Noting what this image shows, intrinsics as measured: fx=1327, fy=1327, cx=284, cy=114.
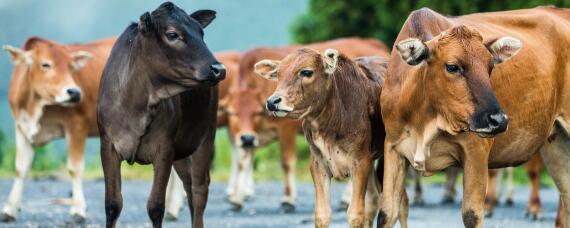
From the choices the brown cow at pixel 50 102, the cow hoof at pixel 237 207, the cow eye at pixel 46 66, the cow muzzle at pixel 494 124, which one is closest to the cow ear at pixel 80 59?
the brown cow at pixel 50 102

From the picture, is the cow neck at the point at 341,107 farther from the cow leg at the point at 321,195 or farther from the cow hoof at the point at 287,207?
the cow hoof at the point at 287,207

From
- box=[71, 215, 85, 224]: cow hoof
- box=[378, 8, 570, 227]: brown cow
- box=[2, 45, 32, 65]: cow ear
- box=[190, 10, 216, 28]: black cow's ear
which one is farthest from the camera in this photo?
box=[2, 45, 32, 65]: cow ear

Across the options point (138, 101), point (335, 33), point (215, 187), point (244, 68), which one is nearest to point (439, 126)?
point (138, 101)

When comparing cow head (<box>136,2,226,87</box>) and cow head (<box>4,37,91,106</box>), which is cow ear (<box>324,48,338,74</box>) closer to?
cow head (<box>136,2,226,87</box>)

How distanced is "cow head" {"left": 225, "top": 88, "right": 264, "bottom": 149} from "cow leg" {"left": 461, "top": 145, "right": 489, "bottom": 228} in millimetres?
8457

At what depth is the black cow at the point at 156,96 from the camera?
11305mm

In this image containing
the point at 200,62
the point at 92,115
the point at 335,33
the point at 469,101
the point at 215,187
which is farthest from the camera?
the point at 335,33

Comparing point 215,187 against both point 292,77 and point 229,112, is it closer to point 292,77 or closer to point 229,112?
point 229,112

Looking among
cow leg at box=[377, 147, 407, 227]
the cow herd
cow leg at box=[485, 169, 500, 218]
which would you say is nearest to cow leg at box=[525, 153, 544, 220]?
cow leg at box=[485, 169, 500, 218]

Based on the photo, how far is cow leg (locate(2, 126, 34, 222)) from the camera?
54.3 ft

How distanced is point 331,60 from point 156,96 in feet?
5.16

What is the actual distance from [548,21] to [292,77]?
2.49 m

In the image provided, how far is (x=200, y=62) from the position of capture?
11.2m

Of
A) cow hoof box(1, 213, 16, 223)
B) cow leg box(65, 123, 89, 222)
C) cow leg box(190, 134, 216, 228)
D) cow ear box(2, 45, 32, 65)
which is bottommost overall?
cow hoof box(1, 213, 16, 223)
